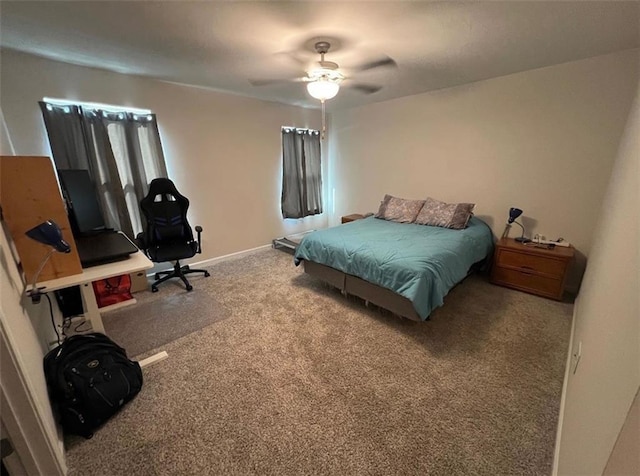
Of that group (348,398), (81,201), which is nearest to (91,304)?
(81,201)

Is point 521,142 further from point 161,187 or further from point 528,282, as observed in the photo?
point 161,187

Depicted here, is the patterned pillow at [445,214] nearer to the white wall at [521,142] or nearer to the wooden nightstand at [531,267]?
the white wall at [521,142]

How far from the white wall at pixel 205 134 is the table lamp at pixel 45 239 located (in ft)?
5.65

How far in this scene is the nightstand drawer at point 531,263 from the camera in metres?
2.61

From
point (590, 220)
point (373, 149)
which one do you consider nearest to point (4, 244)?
point (373, 149)

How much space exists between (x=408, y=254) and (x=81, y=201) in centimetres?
302

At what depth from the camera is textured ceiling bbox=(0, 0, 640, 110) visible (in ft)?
5.18

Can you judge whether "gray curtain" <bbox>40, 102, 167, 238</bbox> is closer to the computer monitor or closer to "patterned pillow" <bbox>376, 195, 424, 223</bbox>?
the computer monitor

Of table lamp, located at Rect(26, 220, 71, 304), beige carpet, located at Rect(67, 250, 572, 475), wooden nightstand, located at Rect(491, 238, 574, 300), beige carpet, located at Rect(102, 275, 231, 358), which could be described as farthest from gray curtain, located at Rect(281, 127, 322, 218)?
table lamp, located at Rect(26, 220, 71, 304)

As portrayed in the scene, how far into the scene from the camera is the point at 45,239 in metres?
1.36

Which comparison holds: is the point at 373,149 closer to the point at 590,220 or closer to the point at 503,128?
the point at 503,128

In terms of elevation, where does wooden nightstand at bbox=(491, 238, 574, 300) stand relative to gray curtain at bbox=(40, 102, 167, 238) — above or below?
below

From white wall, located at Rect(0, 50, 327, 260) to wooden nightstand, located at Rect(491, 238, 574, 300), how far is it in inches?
124

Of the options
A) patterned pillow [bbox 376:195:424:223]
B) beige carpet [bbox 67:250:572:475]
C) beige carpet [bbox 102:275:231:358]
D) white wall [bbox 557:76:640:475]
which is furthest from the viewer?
patterned pillow [bbox 376:195:424:223]
